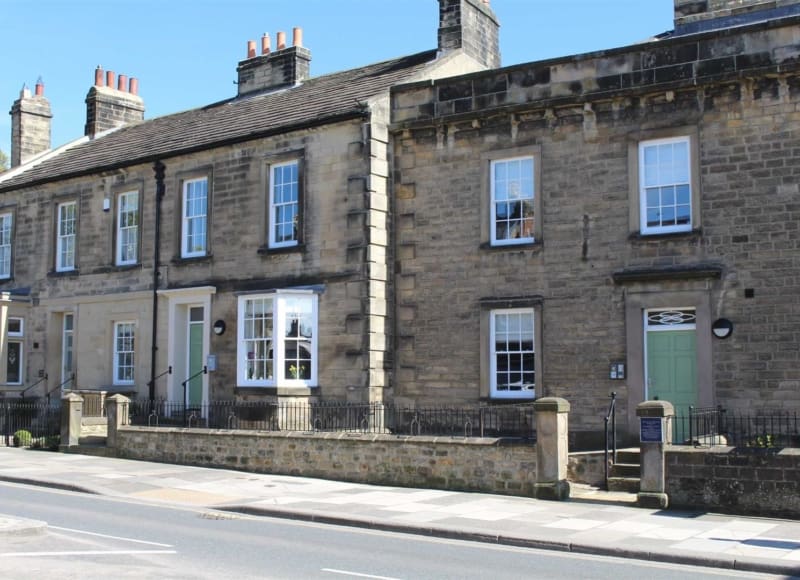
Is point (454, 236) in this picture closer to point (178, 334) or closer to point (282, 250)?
point (282, 250)

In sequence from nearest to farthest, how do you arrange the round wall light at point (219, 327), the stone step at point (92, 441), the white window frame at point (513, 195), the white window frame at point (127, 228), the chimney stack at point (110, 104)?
the white window frame at point (513, 195), the stone step at point (92, 441), the round wall light at point (219, 327), the white window frame at point (127, 228), the chimney stack at point (110, 104)

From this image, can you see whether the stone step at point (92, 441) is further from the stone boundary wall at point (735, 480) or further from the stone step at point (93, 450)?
the stone boundary wall at point (735, 480)

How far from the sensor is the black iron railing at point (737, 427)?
15523mm

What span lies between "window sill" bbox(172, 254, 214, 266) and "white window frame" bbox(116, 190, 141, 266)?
1703 millimetres

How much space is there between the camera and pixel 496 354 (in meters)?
19.0

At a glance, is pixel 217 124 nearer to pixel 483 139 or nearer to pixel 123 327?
pixel 123 327

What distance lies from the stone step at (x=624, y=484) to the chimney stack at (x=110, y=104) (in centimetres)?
2233

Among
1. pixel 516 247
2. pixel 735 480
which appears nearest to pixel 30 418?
pixel 516 247

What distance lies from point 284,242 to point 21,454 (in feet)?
24.8

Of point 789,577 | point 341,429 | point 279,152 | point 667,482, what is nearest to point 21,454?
point 341,429

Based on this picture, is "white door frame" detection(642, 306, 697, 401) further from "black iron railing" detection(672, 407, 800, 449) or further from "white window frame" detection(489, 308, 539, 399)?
"white window frame" detection(489, 308, 539, 399)

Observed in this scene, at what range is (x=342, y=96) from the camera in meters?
22.0

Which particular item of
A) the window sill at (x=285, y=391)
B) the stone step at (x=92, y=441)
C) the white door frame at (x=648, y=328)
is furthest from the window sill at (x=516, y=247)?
the stone step at (x=92, y=441)

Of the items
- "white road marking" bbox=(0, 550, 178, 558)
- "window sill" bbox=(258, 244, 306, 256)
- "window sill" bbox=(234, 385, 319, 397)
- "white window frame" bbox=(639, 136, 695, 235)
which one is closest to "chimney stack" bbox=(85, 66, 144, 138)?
"window sill" bbox=(258, 244, 306, 256)
